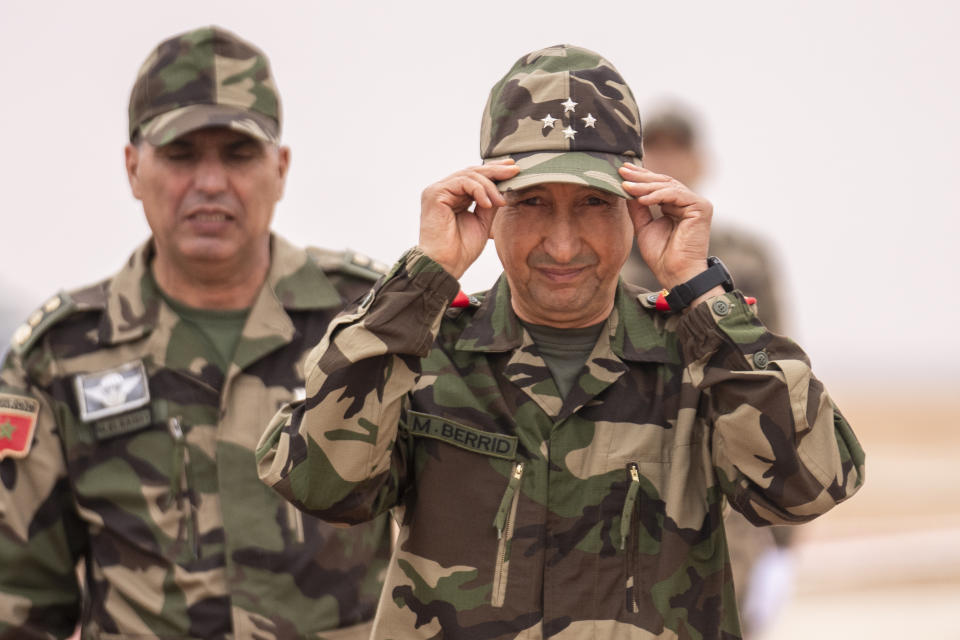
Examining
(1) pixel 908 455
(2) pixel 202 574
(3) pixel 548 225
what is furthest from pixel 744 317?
(1) pixel 908 455

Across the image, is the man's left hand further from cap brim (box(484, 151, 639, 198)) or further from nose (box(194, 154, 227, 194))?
nose (box(194, 154, 227, 194))

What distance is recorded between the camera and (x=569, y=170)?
2939 millimetres

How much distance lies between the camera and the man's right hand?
9.77 feet

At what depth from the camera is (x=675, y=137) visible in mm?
6125

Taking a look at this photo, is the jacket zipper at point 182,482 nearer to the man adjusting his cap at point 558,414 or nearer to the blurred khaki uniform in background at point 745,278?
the man adjusting his cap at point 558,414

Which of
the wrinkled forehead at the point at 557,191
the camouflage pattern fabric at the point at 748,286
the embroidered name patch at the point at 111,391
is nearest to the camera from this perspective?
the wrinkled forehead at the point at 557,191

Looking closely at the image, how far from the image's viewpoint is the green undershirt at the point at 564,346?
10.2 feet

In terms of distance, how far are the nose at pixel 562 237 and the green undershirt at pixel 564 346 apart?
22cm

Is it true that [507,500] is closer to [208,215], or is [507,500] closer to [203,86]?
[208,215]

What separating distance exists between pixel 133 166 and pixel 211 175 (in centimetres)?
35

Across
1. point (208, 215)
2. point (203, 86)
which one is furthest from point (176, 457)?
point (203, 86)

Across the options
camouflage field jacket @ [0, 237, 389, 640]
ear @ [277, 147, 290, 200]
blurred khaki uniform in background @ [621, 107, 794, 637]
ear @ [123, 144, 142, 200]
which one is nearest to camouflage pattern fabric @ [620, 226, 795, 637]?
blurred khaki uniform in background @ [621, 107, 794, 637]

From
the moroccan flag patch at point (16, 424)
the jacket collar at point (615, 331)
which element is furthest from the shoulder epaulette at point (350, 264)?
the jacket collar at point (615, 331)

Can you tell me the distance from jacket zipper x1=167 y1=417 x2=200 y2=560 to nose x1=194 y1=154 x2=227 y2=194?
730mm
